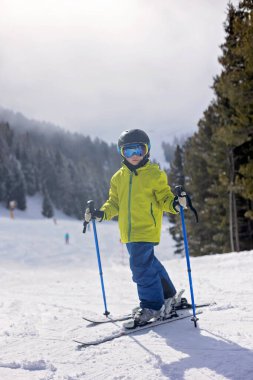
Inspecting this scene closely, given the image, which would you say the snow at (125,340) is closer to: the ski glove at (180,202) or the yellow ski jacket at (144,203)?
the yellow ski jacket at (144,203)

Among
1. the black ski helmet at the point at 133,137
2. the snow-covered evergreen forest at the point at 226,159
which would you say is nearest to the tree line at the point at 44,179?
the snow-covered evergreen forest at the point at 226,159

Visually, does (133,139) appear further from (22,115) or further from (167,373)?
(22,115)

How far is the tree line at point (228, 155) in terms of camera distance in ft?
42.1

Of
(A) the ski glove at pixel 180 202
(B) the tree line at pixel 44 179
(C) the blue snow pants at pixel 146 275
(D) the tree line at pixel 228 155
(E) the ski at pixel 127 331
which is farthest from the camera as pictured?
(B) the tree line at pixel 44 179

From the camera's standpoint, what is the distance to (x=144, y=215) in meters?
4.30

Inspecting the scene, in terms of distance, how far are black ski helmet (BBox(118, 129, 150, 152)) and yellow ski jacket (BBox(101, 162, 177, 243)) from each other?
32 centimetres

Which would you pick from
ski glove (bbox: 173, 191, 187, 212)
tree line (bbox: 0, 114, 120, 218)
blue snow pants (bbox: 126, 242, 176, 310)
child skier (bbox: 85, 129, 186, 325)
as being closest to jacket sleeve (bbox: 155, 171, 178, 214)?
child skier (bbox: 85, 129, 186, 325)

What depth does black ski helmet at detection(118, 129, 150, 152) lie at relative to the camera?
448 centimetres

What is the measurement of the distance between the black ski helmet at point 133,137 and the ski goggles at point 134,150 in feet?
0.15

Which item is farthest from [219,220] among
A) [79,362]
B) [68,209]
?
[68,209]

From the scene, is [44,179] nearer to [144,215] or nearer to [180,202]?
[144,215]

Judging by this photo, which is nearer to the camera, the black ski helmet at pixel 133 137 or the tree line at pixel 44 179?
the black ski helmet at pixel 133 137

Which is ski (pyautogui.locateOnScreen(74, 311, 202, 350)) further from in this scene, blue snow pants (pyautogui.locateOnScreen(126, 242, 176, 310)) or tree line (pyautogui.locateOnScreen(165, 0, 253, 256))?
tree line (pyautogui.locateOnScreen(165, 0, 253, 256))

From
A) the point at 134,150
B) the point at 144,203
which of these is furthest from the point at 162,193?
the point at 134,150
